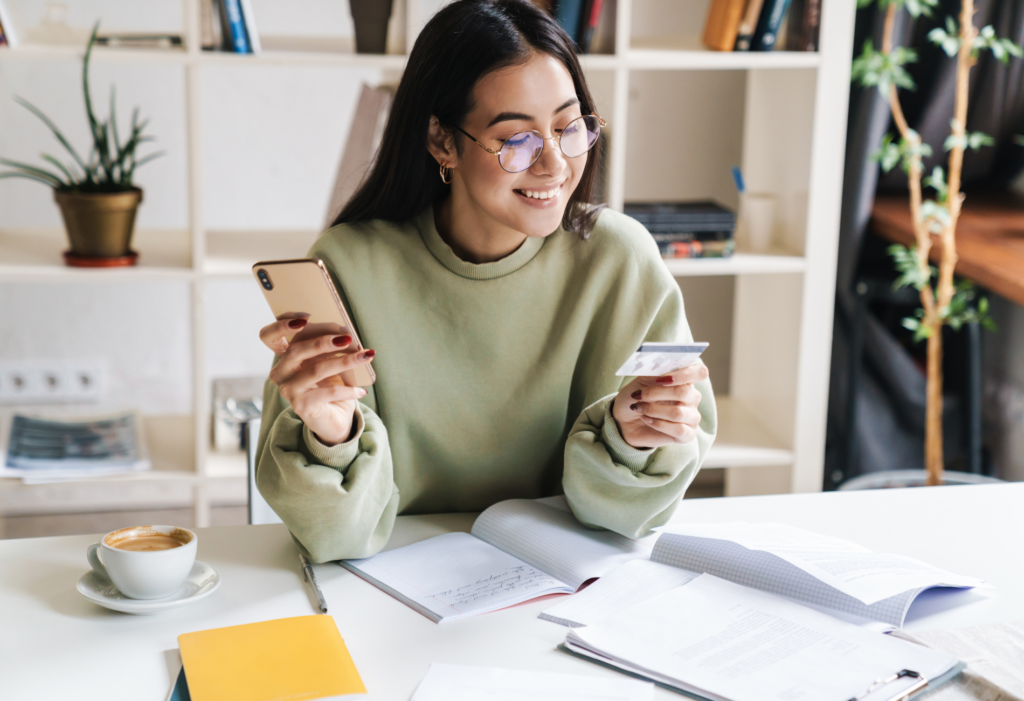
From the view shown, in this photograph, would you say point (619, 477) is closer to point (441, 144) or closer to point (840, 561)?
point (840, 561)

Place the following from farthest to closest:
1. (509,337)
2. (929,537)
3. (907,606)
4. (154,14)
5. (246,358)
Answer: (246,358) < (154,14) < (509,337) < (929,537) < (907,606)

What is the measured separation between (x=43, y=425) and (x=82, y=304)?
0.42 metres

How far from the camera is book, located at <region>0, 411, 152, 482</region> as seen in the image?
209cm

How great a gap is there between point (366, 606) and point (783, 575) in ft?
1.39

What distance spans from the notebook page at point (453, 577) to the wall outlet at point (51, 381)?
1.80 m

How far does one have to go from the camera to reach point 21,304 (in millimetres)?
2531

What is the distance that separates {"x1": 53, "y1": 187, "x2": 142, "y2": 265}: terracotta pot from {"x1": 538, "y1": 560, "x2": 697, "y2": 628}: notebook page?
4.70 feet

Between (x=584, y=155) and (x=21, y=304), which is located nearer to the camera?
(x=584, y=155)

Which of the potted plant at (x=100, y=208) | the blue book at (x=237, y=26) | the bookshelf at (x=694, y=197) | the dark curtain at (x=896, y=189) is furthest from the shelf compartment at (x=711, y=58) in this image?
the potted plant at (x=100, y=208)

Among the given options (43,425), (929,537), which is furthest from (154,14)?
(929,537)

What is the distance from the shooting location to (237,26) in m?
1.96

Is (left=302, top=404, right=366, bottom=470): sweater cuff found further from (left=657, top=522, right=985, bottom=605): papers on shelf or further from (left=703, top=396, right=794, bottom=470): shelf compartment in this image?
(left=703, top=396, right=794, bottom=470): shelf compartment

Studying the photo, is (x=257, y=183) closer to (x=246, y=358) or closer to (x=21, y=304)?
(x=246, y=358)

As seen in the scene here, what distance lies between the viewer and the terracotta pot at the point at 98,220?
6.46ft
